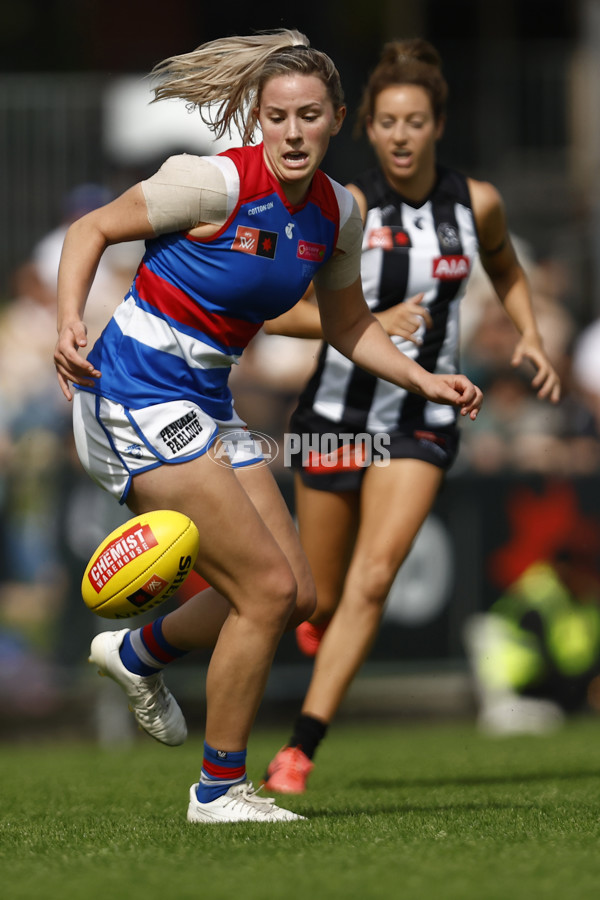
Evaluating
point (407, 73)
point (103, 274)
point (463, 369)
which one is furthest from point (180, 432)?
point (103, 274)

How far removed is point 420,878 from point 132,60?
16135 mm

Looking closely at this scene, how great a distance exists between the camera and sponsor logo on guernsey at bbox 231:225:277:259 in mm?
4219

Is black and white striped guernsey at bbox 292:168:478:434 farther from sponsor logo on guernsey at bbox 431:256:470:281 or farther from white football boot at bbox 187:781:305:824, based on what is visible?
white football boot at bbox 187:781:305:824

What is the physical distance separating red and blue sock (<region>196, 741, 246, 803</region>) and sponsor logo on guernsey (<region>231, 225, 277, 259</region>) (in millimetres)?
1456

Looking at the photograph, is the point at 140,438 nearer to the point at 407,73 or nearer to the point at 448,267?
the point at 448,267

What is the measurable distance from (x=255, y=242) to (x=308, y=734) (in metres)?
2.13

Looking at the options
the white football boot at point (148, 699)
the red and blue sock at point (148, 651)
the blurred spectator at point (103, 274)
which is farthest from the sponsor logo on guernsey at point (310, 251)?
the blurred spectator at point (103, 274)

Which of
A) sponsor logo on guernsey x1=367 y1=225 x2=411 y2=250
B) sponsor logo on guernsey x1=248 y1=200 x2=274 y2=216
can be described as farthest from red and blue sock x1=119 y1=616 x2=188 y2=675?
sponsor logo on guernsey x1=367 y1=225 x2=411 y2=250

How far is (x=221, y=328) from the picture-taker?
434cm

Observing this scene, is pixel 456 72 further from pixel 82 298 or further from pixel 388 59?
pixel 82 298

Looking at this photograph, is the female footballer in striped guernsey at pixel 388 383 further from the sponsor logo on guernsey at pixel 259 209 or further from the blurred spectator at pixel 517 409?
the blurred spectator at pixel 517 409

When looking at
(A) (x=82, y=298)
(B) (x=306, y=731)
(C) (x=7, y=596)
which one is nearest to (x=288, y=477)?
(C) (x=7, y=596)

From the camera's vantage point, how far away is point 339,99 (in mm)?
4395

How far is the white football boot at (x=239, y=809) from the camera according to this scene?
4.36 meters
